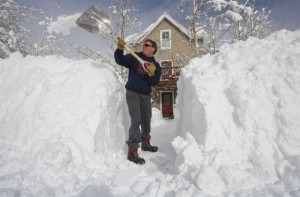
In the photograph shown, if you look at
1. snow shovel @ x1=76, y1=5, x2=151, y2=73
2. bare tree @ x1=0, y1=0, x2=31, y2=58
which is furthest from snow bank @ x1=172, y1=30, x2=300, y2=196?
bare tree @ x1=0, y1=0, x2=31, y2=58

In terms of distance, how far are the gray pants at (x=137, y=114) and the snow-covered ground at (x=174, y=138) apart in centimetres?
32

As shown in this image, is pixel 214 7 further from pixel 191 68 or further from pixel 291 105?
pixel 291 105

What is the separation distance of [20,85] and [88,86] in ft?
3.13

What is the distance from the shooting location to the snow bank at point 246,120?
291 cm

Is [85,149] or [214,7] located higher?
[214,7]

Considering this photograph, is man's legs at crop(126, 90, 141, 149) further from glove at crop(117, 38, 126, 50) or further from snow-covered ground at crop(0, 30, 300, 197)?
glove at crop(117, 38, 126, 50)

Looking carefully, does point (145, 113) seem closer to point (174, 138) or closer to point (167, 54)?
point (174, 138)

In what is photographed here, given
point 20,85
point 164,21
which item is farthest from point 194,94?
point 164,21

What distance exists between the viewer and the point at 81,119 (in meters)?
3.94

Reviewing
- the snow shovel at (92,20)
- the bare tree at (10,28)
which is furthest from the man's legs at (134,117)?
the bare tree at (10,28)

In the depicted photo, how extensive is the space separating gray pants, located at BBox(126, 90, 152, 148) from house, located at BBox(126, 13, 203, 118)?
45.9 ft

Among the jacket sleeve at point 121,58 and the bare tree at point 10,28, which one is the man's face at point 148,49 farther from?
the bare tree at point 10,28

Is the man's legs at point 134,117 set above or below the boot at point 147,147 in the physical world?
above

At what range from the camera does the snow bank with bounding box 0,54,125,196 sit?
3.11 m
